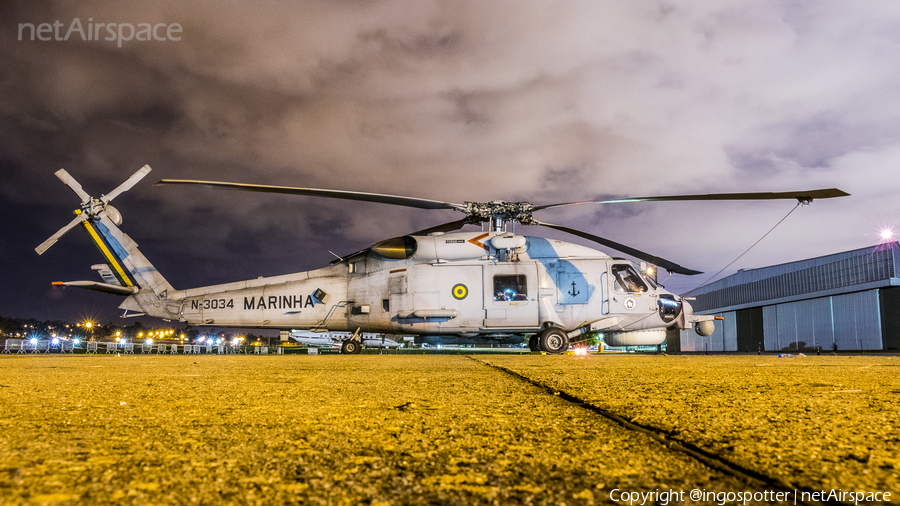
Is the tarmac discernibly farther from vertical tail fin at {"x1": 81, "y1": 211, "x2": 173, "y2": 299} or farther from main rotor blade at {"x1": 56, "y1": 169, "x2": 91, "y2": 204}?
main rotor blade at {"x1": 56, "y1": 169, "x2": 91, "y2": 204}

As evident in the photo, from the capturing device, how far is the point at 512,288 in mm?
11062

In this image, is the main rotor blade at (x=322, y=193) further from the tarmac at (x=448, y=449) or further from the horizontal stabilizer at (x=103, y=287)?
the tarmac at (x=448, y=449)

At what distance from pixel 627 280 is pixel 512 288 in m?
2.79

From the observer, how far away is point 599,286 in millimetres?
11242

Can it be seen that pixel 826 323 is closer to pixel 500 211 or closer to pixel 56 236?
pixel 500 211

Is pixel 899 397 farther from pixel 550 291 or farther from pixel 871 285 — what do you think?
pixel 871 285

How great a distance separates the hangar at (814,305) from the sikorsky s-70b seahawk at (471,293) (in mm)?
26752

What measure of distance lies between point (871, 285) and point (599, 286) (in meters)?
29.1

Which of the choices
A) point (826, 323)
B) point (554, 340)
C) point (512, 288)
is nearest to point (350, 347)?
point (512, 288)

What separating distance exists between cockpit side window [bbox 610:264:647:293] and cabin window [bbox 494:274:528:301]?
2189 millimetres

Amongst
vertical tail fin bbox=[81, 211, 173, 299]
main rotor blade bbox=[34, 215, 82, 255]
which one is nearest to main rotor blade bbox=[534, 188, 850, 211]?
vertical tail fin bbox=[81, 211, 173, 299]

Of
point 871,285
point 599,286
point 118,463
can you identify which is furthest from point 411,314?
point 871,285

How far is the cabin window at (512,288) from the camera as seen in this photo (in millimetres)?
11047

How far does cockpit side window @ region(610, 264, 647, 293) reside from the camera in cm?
1130
